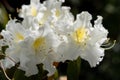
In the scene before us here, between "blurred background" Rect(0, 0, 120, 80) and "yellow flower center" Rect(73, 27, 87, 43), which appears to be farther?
"blurred background" Rect(0, 0, 120, 80)

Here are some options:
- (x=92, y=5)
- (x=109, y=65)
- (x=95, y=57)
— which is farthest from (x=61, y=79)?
(x=92, y=5)

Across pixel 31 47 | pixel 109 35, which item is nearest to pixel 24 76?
pixel 31 47

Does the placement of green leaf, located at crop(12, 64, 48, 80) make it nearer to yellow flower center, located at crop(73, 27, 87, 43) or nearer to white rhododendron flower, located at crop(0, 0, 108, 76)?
white rhododendron flower, located at crop(0, 0, 108, 76)

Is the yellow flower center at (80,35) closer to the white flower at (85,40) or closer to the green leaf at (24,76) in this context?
the white flower at (85,40)

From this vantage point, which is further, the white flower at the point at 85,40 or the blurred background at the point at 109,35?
the blurred background at the point at 109,35

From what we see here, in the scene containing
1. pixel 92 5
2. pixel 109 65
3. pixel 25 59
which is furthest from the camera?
pixel 92 5

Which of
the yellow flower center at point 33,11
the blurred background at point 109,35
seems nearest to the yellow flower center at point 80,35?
the yellow flower center at point 33,11

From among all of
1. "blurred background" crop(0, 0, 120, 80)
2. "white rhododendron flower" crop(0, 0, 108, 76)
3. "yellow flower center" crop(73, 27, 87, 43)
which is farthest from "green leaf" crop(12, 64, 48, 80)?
"blurred background" crop(0, 0, 120, 80)

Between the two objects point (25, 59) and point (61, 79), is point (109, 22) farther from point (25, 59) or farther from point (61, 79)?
point (25, 59)
